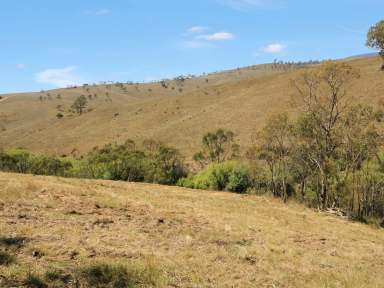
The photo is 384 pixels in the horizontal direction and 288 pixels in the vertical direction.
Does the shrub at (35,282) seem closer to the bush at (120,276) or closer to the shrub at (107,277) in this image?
the bush at (120,276)

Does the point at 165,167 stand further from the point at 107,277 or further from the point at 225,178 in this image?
the point at 107,277

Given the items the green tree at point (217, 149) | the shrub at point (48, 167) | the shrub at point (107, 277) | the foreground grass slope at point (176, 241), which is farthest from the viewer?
the green tree at point (217, 149)

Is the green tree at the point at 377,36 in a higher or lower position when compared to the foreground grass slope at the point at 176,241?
higher

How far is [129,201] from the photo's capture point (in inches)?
907

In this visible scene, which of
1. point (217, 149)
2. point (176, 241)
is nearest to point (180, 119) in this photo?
point (217, 149)

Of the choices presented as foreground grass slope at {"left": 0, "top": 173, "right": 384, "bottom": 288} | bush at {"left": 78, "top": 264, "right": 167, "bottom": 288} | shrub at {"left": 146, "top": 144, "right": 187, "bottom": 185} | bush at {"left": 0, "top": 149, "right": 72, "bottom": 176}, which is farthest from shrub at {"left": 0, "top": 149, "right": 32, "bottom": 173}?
bush at {"left": 78, "top": 264, "right": 167, "bottom": 288}

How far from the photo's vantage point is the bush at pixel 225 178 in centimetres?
5006

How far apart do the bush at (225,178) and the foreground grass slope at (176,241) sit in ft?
77.3

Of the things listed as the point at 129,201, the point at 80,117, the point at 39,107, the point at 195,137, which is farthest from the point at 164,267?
the point at 39,107

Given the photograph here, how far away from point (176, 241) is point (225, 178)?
35.7 metres

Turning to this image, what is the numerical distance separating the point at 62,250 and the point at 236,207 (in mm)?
14959

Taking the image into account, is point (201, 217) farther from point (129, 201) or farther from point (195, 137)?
point (195, 137)

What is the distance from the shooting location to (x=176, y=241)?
1603 centimetres

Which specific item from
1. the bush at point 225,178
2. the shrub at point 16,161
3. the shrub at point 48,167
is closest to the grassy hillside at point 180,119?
the bush at point 225,178
